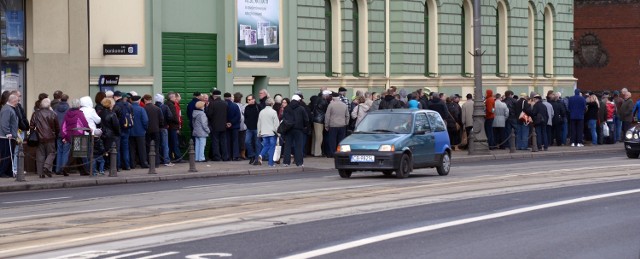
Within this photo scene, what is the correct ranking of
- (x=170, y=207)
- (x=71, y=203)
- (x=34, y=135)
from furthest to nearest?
1. (x=34, y=135)
2. (x=71, y=203)
3. (x=170, y=207)

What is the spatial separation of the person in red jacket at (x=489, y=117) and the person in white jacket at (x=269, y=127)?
35.2ft

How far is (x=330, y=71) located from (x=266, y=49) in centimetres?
372

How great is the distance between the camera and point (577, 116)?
147ft

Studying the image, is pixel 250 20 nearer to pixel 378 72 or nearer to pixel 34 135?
pixel 378 72

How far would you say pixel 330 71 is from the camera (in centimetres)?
4328

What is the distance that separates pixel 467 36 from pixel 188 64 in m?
15.1

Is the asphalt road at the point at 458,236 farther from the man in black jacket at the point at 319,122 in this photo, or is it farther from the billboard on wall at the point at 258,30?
the billboard on wall at the point at 258,30

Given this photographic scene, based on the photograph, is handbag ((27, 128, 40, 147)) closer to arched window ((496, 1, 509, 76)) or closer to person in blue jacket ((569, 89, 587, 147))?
person in blue jacket ((569, 89, 587, 147))

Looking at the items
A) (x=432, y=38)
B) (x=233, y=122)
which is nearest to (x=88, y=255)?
(x=233, y=122)

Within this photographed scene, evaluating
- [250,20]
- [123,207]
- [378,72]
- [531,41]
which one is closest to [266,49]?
[250,20]

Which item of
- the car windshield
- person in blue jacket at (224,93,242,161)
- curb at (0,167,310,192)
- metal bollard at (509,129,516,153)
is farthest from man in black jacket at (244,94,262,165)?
metal bollard at (509,129,516,153)

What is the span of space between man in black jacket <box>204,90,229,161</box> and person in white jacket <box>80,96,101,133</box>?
4950 millimetres

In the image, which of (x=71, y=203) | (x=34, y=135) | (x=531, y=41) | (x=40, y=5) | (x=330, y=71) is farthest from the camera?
(x=531, y=41)

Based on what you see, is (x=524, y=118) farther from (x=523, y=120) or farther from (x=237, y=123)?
(x=237, y=123)
